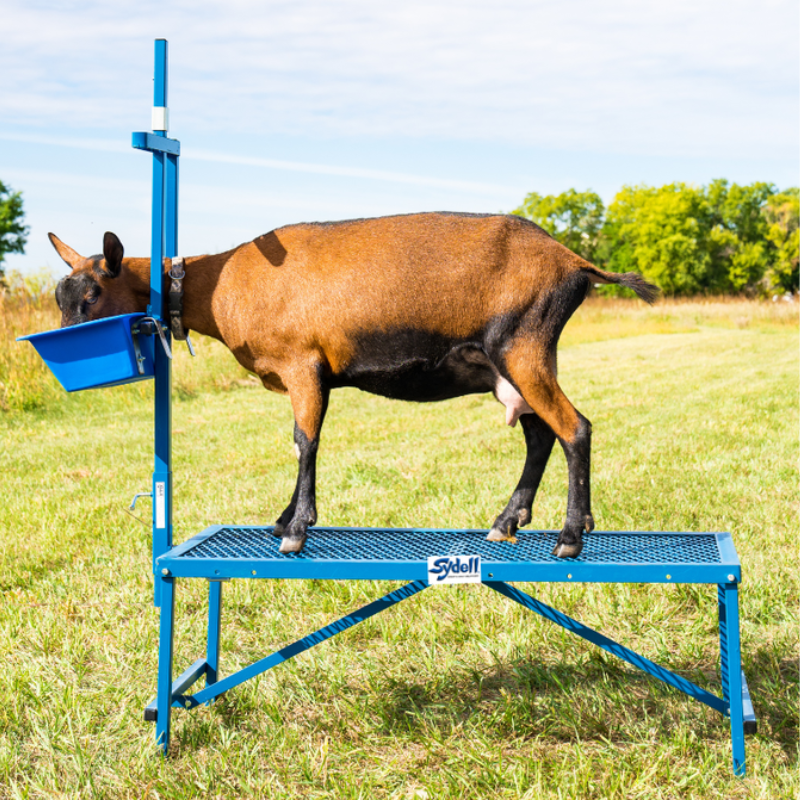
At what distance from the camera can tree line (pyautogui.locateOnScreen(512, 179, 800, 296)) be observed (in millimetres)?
46969

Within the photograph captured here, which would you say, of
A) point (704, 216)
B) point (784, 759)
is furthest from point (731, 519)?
point (704, 216)

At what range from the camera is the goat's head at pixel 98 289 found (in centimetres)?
317

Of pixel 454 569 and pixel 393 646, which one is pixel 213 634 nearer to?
pixel 393 646

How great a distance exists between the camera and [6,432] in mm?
8922

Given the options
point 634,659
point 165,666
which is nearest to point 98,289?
point 165,666

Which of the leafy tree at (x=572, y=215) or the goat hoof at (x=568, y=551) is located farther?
the leafy tree at (x=572, y=215)

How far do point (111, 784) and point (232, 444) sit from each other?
553 cm

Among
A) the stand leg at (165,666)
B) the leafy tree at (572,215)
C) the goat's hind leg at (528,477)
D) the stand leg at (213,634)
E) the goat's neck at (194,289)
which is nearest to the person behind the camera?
the stand leg at (165,666)

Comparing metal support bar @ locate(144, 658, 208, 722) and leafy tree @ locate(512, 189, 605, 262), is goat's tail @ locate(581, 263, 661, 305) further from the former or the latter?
leafy tree @ locate(512, 189, 605, 262)

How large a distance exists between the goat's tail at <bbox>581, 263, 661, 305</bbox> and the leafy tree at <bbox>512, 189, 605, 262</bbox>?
122 ft

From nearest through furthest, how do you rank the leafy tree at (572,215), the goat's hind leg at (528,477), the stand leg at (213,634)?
1. the goat's hind leg at (528,477)
2. the stand leg at (213,634)
3. the leafy tree at (572,215)

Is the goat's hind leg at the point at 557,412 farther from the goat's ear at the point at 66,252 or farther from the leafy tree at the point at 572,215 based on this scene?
the leafy tree at the point at 572,215

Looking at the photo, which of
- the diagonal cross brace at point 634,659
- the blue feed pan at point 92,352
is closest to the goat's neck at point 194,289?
the blue feed pan at point 92,352

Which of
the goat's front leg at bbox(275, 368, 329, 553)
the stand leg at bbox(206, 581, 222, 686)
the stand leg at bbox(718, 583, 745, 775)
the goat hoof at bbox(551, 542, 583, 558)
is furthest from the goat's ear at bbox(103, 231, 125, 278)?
the stand leg at bbox(718, 583, 745, 775)
